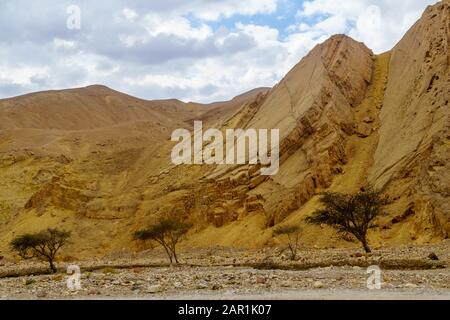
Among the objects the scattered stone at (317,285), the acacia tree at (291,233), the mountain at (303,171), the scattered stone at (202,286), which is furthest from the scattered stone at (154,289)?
the mountain at (303,171)

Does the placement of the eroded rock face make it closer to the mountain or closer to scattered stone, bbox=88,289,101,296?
the mountain

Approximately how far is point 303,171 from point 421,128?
9.14 meters

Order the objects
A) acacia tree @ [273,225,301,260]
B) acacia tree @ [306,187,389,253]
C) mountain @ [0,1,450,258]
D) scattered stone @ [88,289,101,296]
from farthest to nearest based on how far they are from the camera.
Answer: mountain @ [0,1,450,258], acacia tree @ [273,225,301,260], acacia tree @ [306,187,389,253], scattered stone @ [88,289,101,296]

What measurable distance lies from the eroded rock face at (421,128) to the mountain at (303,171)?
0.31 ft

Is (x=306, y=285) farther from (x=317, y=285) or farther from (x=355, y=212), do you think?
(x=355, y=212)


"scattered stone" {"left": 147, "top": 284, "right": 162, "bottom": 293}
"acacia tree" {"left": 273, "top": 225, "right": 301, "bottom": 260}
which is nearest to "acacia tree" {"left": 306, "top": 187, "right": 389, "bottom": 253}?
"acacia tree" {"left": 273, "top": 225, "right": 301, "bottom": 260}

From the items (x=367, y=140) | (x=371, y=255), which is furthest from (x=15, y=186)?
(x=371, y=255)

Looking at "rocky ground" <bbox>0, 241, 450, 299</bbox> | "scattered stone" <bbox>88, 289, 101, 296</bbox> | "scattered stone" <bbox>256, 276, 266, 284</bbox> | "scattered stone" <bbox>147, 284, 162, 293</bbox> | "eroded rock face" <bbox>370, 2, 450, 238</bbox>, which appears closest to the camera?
"rocky ground" <bbox>0, 241, 450, 299</bbox>

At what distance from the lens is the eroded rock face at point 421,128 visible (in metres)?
33.0

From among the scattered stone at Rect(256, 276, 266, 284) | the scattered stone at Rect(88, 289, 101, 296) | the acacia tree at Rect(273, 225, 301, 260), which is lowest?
the scattered stone at Rect(88, 289, 101, 296)

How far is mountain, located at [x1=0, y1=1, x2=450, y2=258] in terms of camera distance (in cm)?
3656

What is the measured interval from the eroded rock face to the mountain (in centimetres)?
9

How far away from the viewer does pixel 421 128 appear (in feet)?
127

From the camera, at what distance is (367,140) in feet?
150
